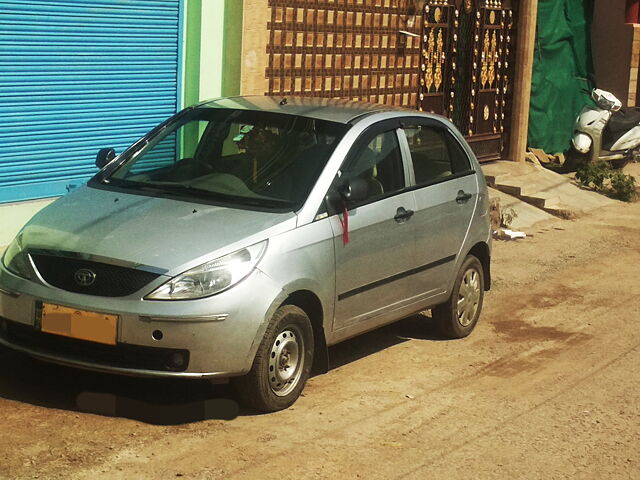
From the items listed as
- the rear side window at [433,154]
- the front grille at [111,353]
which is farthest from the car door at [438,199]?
the front grille at [111,353]

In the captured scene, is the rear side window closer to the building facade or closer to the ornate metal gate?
the building facade

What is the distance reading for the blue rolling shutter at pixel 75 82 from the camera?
10.4m

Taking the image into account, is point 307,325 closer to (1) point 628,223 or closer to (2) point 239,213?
(2) point 239,213

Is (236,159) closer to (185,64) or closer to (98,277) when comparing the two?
(98,277)

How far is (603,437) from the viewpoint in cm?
693

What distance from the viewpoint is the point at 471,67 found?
17.7m

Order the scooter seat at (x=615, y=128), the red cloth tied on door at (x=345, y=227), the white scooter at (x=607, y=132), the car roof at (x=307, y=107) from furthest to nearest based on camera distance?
1. the scooter seat at (x=615, y=128)
2. the white scooter at (x=607, y=132)
3. the car roof at (x=307, y=107)
4. the red cloth tied on door at (x=345, y=227)

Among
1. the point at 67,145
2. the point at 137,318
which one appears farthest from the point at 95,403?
the point at 67,145

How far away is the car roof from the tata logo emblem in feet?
6.72

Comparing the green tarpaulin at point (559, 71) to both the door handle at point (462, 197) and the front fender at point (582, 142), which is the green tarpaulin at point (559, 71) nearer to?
the front fender at point (582, 142)

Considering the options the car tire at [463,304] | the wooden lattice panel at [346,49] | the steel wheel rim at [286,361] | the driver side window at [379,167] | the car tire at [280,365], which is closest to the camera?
the car tire at [280,365]

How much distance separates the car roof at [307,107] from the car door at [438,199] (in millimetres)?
318

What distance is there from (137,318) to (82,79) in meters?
5.21

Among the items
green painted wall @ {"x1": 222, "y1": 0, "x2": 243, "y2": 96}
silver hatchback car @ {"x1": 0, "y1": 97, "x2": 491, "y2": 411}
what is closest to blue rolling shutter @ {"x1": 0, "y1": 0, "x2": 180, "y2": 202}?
green painted wall @ {"x1": 222, "y1": 0, "x2": 243, "y2": 96}
